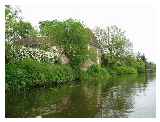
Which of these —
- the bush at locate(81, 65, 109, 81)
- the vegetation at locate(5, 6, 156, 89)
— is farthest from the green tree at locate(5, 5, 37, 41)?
the bush at locate(81, 65, 109, 81)

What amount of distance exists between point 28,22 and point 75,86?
2818mm

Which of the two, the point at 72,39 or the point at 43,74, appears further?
the point at 72,39

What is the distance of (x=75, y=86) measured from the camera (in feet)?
45.9

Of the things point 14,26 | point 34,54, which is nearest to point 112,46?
point 34,54

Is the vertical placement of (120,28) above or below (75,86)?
above

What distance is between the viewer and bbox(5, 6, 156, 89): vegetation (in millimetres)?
12383

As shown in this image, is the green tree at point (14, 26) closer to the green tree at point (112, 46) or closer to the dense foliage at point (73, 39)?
the dense foliage at point (73, 39)

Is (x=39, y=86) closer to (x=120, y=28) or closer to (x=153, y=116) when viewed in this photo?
(x=120, y=28)

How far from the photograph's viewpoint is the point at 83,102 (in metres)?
10.7

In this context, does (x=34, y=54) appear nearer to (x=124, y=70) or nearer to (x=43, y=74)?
(x=43, y=74)

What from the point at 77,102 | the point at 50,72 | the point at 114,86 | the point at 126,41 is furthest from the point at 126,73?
the point at 77,102

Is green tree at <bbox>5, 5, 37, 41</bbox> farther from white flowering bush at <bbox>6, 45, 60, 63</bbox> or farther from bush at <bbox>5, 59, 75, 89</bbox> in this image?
bush at <bbox>5, 59, 75, 89</bbox>

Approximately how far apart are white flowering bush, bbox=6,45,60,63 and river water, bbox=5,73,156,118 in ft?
4.52

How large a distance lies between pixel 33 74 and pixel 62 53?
3.25 m
